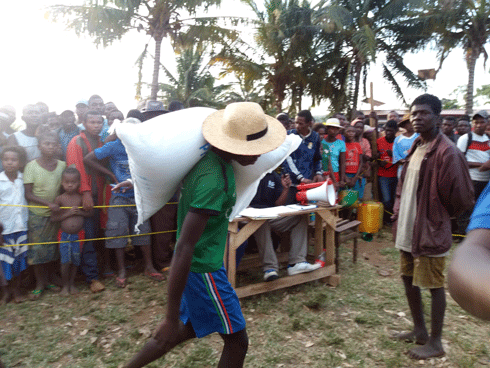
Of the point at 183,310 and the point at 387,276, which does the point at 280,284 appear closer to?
the point at 387,276

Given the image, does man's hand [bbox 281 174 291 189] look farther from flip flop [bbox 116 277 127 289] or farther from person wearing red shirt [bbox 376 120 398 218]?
person wearing red shirt [bbox 376 120 398 218]

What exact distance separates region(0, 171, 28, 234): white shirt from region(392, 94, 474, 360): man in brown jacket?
402 cm

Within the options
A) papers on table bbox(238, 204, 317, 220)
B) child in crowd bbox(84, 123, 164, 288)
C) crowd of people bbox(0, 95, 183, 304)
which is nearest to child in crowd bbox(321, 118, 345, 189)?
papers on table bbox(238, 204, 317, 220)

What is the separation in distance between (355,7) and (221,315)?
57.5 ft

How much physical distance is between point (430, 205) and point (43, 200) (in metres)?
4.08

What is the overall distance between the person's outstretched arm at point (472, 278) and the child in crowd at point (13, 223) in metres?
4.44

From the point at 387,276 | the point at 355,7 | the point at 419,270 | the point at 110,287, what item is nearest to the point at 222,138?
the point at 419,270

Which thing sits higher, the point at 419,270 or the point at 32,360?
the point at 419,270

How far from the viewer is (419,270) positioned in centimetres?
311

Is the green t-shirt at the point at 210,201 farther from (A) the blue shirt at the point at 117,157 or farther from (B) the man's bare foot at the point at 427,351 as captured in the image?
(A) the blue shirt at the point at 117,157

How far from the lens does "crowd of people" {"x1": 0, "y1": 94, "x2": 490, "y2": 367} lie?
82.0 inches

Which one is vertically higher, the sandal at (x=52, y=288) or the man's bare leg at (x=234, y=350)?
the man's bare leg at (x=234, y=350)

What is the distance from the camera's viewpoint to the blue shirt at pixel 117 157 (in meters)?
4.59

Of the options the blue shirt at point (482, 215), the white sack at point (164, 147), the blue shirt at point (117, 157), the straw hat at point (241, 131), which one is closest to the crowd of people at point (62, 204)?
the blue shirt at point (117, 157)
